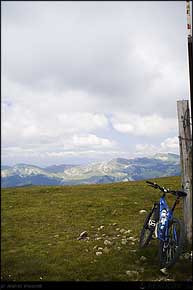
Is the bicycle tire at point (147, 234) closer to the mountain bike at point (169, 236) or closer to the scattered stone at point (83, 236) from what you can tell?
the mountain bike at point (169, 236)

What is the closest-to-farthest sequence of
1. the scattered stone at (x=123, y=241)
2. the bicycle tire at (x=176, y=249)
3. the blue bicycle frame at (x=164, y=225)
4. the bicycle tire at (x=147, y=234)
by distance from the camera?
the bicycle tire at (x=176, y=249) → the blue bicycle frame at (x=164, y=225) → the bicycle tire at (x=147, y=234) → the scattered stone at (x=123, y=241)

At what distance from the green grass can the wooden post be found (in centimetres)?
174

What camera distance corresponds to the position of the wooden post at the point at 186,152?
392 inches

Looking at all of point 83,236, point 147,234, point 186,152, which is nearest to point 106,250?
point 147,234

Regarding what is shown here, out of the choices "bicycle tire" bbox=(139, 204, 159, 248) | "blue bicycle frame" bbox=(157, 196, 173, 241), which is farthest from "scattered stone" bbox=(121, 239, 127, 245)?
"blue bicycle frame" bbox=(157, 196, 173, 241)

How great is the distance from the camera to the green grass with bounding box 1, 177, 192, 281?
9789 mm

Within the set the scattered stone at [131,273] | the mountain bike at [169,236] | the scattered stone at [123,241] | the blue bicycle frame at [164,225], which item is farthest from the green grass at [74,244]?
the blue bicycle frame at [164,225]

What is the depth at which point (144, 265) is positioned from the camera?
32.9ft

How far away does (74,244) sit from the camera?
13.1 metres

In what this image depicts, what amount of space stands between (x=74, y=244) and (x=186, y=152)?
6340mm

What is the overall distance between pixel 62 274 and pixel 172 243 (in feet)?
11.9

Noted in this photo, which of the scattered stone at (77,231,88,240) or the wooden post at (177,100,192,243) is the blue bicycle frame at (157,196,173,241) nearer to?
the wooden post at (177,100,192,243)

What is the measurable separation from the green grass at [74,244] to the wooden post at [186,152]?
5.72 feet

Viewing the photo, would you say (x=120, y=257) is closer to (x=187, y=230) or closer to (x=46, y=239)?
(x=187, y=230)
